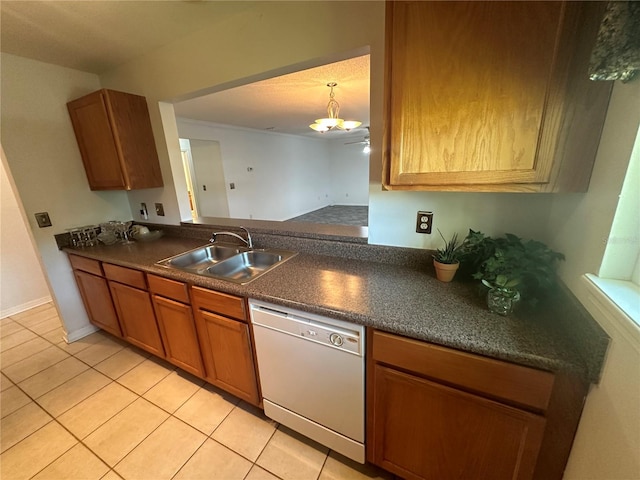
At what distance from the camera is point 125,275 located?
5.87 feet

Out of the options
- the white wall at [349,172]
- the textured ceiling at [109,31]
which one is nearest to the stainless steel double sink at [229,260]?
the textured ceiling at [109,31]

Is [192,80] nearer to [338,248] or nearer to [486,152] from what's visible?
[338,248]

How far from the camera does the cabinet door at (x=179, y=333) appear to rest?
1.58 meters

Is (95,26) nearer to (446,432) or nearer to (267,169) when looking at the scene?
(446,432)

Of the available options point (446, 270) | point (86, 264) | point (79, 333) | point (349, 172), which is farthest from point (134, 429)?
point (349, 172)

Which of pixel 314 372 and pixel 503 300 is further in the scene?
pixel 314 372

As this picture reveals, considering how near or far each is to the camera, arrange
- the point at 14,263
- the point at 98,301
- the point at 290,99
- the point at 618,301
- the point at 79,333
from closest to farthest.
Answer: the point at 618,301 < the point at 98,301 < the point at 79,333 < the point at 14,263 < the point at 290,99

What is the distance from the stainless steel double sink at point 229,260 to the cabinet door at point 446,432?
3.15ft

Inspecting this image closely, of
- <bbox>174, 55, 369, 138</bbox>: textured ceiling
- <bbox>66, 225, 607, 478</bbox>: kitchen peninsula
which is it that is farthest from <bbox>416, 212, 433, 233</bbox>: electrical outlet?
<bbox>174, 55, 369, 138</bbox>: textured ceiling

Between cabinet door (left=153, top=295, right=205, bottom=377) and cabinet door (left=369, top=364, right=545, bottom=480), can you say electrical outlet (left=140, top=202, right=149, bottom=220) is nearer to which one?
cabinet door (left=153, top=295, right=205, bottom=377)

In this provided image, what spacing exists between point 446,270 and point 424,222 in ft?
0.91

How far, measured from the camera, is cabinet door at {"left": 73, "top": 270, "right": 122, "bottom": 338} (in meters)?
2.06

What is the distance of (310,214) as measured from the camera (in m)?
7.81

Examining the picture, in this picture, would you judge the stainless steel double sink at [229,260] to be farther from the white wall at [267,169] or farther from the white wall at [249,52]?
the white wall at [267,169]
